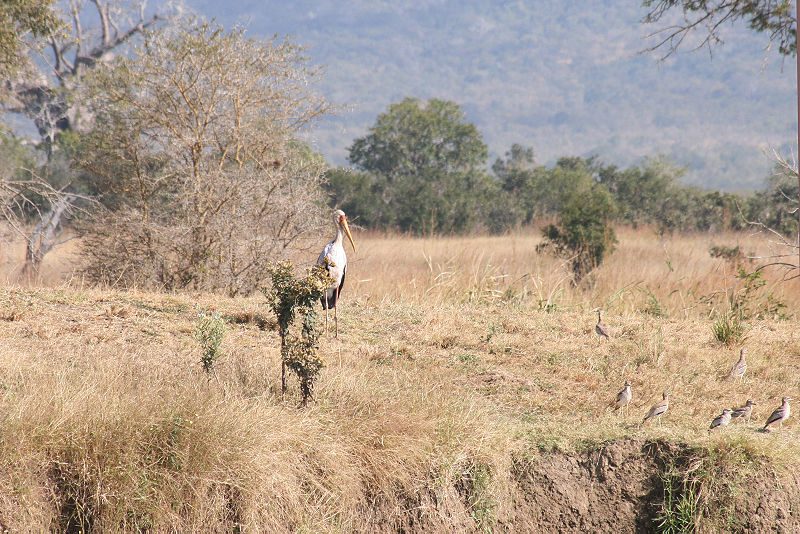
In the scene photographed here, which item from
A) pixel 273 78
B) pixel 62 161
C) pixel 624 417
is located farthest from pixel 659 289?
pixel 62 161

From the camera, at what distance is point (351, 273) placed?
10.8 m

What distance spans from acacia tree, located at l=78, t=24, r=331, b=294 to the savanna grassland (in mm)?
2613

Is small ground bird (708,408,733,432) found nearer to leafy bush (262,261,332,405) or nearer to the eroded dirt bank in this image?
the eroded dirt bank

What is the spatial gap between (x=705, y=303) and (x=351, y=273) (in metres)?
5.13

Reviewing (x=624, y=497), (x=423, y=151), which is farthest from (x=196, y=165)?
(x=423, y=151)

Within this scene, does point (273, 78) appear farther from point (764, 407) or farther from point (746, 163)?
point (746, 163)

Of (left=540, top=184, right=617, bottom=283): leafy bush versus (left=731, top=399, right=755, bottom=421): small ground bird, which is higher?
(left=540, top=184, right=617, bottom=283): leafy bush

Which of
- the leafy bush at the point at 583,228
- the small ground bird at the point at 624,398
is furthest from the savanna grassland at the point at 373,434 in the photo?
the leafy bush at the point at 583,228

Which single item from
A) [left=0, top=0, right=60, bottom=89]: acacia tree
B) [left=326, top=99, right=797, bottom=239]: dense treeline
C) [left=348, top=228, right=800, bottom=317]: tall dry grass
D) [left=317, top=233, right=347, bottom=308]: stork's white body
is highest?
[left=0, top=0, right=60, bottom=89]: acacia tree

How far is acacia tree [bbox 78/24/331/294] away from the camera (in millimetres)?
9281

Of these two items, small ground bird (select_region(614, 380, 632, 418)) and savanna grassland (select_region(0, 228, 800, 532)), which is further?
small ground bird (select_region(614, 380, 632, 418))

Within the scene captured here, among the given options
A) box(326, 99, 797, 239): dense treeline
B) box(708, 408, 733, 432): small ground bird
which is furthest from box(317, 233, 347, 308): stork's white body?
box(326, 99, 797, 239): dense treeline

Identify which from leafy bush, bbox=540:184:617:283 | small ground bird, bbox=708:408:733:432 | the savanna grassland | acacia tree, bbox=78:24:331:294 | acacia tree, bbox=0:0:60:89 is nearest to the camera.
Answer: the savanna grassland

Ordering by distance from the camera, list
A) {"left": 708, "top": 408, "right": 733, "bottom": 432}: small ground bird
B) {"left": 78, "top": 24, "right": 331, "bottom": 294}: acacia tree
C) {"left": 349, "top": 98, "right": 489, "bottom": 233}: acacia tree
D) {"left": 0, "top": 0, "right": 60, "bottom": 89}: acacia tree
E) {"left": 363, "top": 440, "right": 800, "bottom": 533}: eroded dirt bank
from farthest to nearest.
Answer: {"left": 349, "top": 98, "right": 489, "bottom": 233}: acacia tree, {"left": 78, "top": 24, "right": 331, "bottom": 294}: acacia tree, {"left": 0, "top": 0, "right": 60, "bottom": 89}: acacia tree, {"left": 708, "top": 408, "right": 733, "bottom": 432}: small ground bird, {"left": 363, "top": 440, "right": 800, "bottom": 533}: eroded dirt bank
